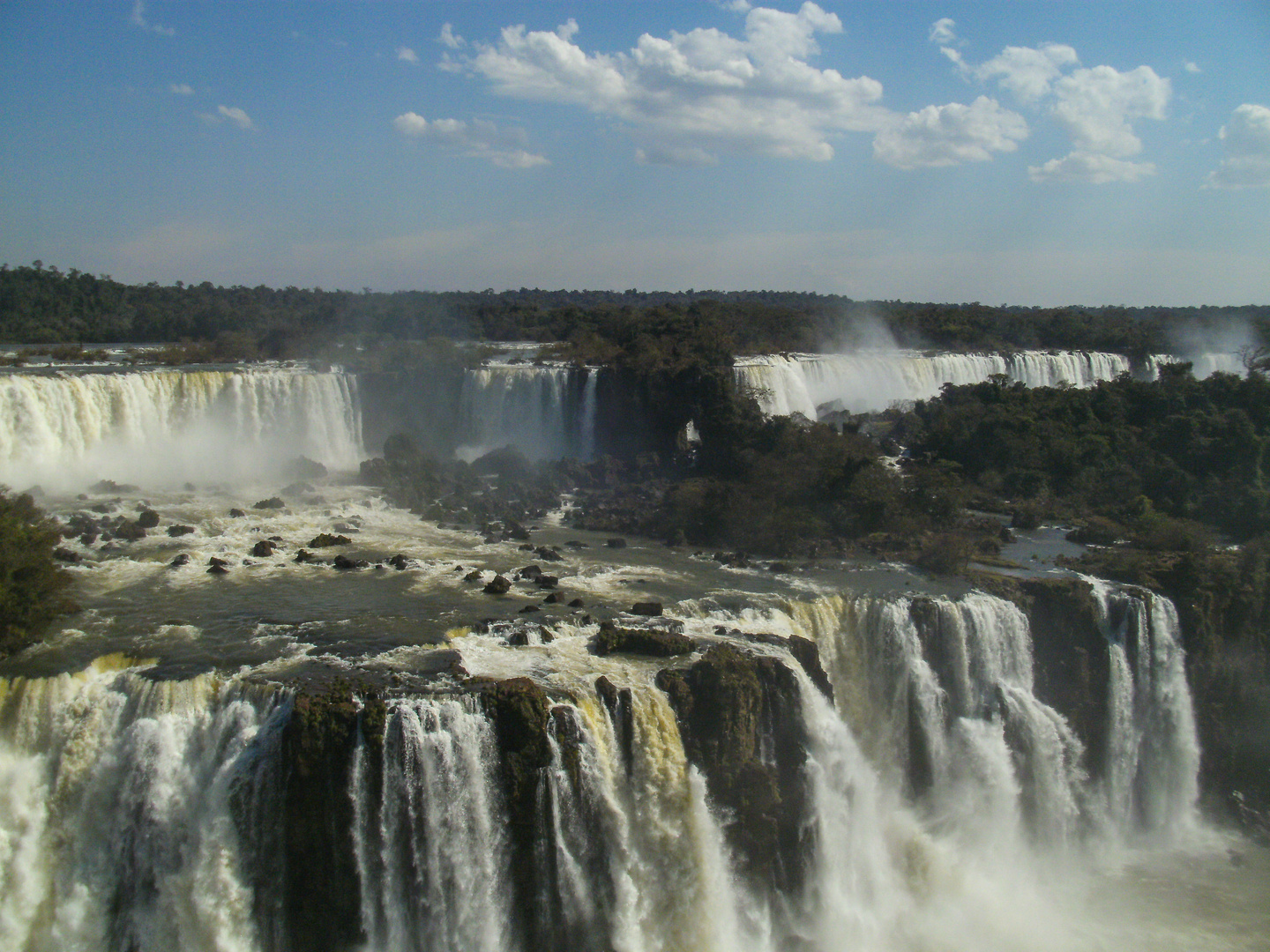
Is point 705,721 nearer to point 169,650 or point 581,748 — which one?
point 581,748

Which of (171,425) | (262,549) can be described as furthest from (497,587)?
(171,425)

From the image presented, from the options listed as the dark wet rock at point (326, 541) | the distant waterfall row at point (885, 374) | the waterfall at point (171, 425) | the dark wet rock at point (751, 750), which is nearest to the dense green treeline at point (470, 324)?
the distant waterfall row at point (885, 374)

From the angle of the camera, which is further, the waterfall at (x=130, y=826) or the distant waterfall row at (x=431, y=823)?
the distant waterfall row at (x=431, y=823)

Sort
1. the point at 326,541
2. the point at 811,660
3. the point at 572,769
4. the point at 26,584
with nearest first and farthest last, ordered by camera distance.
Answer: the point at 572,769, the point at 26,584, the point at 811,660, the point at 326,541

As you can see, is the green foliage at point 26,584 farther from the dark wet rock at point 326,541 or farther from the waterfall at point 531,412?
the waterfall at point 531,412

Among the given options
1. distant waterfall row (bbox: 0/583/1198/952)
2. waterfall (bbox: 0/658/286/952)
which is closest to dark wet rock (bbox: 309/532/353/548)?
distant waterfall row (bbox: 0/583/1198/952)

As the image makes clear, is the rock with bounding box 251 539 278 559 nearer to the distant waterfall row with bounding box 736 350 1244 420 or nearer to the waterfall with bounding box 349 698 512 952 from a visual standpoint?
the waterfall with bounding box 349 698 512 952

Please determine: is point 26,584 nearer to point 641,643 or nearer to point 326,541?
point 326,541
